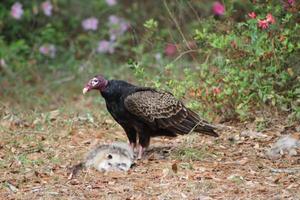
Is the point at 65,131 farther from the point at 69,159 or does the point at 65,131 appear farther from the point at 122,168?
the point at 122,168

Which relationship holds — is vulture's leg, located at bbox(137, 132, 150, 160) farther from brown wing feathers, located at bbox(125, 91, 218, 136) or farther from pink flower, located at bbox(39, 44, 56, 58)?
pink flower, located at bbox(39, 44, 56, 58)

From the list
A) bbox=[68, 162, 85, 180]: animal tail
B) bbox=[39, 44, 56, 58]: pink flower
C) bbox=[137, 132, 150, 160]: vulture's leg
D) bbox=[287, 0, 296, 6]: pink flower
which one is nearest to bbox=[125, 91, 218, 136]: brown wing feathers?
bbox=[137, 132, 150, 160]: vulture's leg

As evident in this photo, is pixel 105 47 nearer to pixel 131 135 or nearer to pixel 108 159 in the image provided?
pixel 131 135

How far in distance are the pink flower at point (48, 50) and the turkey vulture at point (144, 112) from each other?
4862mm

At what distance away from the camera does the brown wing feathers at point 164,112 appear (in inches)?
249

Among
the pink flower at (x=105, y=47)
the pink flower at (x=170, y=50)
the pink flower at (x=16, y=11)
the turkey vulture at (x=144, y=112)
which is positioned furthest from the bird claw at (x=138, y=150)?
the pink flower at (x=105, y=47)

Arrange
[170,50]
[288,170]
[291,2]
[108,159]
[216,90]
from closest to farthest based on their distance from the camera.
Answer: [288,170] → [108,159] → [291,2] → [216,90] → [170,50]

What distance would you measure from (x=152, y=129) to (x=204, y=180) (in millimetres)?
901

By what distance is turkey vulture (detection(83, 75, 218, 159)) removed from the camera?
6359 millimetres

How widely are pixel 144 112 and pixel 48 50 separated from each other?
5199 millimetres

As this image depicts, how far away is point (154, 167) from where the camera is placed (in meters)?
6.21

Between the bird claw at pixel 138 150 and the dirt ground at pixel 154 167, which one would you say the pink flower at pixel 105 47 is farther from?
the bird claw at pixel 138 150

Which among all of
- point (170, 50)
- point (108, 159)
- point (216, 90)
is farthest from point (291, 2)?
A: point (170, 50)

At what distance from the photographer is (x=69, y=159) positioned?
21.7 feet
